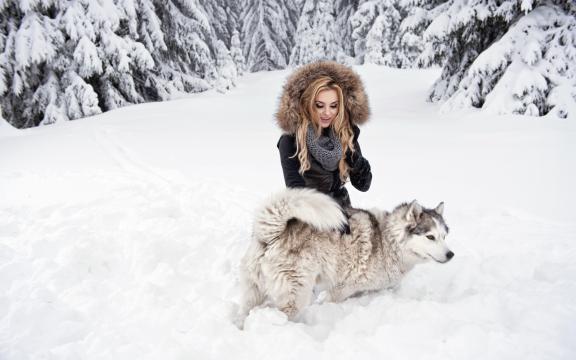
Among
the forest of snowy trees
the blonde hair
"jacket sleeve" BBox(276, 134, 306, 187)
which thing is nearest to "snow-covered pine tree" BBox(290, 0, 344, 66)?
the forest of snowy trees

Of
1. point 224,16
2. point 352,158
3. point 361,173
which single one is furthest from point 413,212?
point 224,16

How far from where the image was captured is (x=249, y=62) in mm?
33406

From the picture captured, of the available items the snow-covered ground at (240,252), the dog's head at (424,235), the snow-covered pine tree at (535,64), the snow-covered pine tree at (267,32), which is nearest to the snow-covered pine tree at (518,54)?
the snow-covered pine tree at (535,64)

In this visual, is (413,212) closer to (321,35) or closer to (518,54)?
(518,54)

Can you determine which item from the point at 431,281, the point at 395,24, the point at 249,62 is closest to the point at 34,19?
the point at 431,281

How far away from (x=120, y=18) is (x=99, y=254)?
11.0 metres

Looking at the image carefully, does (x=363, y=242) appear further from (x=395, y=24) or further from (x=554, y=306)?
(x=395, y=24)

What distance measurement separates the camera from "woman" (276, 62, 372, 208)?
304 cm

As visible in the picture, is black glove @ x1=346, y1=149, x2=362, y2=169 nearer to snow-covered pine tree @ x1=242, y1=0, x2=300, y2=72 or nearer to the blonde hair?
the blonde hair

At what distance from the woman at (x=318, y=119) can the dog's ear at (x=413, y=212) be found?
2.05 ft

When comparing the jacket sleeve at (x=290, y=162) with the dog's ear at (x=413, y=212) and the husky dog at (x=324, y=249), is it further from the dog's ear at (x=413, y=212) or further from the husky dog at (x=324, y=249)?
the dog's ear at (x=413, y=212)

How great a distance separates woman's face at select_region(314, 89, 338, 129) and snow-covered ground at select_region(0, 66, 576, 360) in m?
1.61

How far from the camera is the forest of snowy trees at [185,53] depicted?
7574 millimetres

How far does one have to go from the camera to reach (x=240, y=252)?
12.5ft
